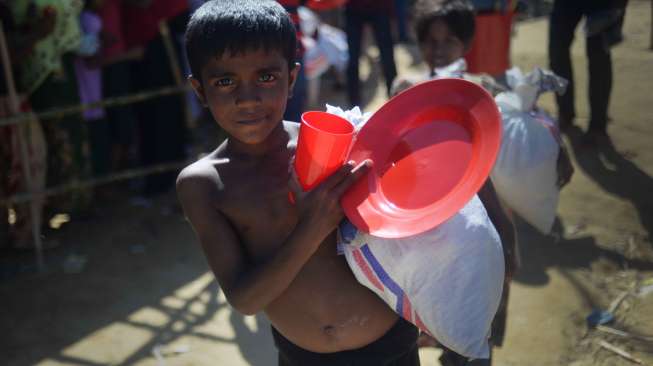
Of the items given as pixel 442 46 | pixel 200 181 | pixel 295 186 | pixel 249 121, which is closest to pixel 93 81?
pixel 442 46

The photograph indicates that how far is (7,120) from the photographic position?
3748mm

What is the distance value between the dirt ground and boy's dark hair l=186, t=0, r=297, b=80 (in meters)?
1.81

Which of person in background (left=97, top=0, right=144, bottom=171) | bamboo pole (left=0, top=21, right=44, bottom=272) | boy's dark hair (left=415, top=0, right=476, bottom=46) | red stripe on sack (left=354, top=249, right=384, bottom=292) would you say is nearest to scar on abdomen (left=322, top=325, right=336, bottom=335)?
red stripe on sack (left=354, top=249, right=384, bottom=292)

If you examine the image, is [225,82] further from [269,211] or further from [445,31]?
[445,31]

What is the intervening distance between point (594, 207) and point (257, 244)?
115 inches

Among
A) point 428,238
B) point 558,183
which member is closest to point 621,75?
point 558,183

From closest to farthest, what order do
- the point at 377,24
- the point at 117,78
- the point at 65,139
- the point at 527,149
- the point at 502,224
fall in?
the point at 502,224
the point at 527,149
the point at 65,139
the point at 117,78
the point at 377,24

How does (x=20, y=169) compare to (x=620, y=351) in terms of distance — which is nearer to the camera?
(x=620, y=351)

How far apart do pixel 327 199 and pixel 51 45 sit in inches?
130

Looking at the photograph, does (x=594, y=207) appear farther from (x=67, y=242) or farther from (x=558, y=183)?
(x=67, y=242)

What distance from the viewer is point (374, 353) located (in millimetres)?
1606

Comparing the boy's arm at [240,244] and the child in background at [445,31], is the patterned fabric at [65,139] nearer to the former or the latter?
the child in background at [445,31]

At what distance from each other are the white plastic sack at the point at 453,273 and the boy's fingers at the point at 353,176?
12 centimetres

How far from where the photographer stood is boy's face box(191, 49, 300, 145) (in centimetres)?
139
